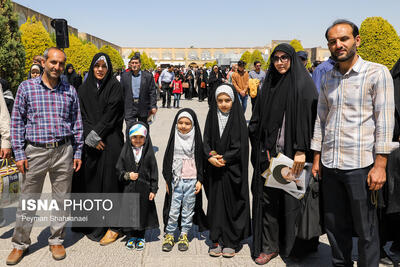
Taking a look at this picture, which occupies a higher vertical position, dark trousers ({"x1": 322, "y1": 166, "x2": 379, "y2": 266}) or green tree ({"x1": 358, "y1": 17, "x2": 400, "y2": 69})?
green tree ({"x1": 358, "y1": 17, "x2": 400, "y2": 69})

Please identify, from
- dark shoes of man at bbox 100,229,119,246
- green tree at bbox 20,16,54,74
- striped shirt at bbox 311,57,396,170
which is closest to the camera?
striped shirt at bbox 311,57,396,170

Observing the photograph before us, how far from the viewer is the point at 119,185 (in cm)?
396

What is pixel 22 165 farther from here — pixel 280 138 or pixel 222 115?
pixel 280 138

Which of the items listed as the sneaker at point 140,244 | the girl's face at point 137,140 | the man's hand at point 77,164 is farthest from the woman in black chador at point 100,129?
the sneaker at point 140,244

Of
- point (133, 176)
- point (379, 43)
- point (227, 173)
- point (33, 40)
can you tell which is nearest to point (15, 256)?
point (133, 176)

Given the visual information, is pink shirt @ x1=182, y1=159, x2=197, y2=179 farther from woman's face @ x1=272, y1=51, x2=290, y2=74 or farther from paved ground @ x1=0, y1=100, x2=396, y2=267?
woman's face @ x1=272, y1=51, x2=290, y2=74

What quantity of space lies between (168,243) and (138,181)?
2.23 ft

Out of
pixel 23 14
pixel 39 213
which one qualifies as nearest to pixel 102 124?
pixel 39 213

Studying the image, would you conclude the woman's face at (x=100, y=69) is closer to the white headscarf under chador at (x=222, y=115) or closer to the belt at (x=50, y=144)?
the belt at (x=50, y=144)

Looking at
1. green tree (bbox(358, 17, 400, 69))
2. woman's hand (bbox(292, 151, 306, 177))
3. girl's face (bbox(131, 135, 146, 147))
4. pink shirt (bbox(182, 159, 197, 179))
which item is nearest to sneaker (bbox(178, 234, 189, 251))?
pink shirt (bbox(182, 159, 197, 179))

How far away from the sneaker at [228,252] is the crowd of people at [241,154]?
A: 0.03 ft

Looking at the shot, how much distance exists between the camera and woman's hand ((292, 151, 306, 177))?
10.2 feet

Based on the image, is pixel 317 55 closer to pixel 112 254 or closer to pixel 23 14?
pixel 23 14

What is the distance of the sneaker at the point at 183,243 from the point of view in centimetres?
359
